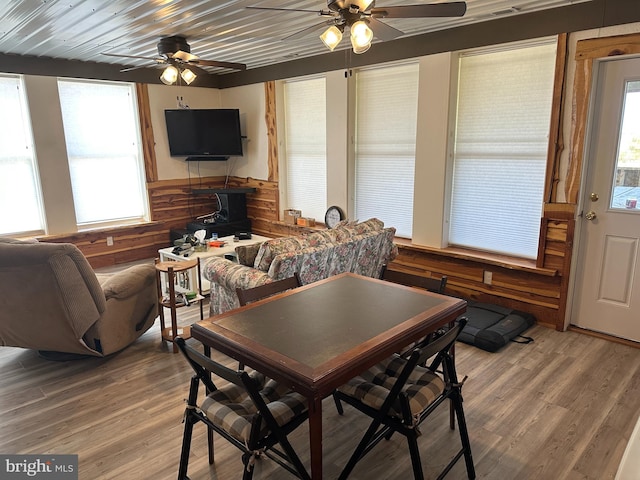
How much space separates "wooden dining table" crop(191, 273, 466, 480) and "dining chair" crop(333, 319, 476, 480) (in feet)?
0.47

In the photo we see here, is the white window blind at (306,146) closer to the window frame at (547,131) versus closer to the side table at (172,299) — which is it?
the window frame at (547,131)

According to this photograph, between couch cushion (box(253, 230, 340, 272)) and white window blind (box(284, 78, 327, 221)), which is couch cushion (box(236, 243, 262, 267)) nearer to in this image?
couch cushion (box(253, 230, 340, 272))

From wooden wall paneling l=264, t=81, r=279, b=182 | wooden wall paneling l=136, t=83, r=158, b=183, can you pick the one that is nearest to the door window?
wooden wall paneling l=264, t=81, r=279, b=182

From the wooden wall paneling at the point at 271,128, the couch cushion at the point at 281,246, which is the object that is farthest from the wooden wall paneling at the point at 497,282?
the wooden wall paneling at the point at 271,128

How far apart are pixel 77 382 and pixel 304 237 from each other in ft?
6.14

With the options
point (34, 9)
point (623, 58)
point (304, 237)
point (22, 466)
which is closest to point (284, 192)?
point (304, 237)

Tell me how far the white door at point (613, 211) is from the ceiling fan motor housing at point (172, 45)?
3551mm

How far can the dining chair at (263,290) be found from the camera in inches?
91.8

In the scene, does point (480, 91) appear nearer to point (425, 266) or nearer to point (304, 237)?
point (425, 266)

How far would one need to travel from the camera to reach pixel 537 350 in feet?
11.0

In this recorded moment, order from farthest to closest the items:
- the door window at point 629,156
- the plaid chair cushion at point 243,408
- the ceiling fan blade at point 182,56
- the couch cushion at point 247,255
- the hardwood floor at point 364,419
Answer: the ceiling fan blade at point 182,56 < the couch cushion at point 247,255 < the door window at point 629,156 < the hardwood floor at point 364,419 < the plaid chair cushion at point 243,408

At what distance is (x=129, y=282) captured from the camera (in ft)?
10.6

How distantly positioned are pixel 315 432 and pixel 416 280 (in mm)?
1270

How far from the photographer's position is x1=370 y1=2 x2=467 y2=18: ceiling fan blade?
2.22m
